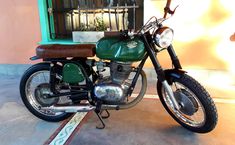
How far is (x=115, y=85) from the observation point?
78.1 inches

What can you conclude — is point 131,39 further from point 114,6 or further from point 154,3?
point 114,6

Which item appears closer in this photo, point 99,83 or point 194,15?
point 99,83

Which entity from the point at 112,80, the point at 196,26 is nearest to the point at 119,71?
the point at 112,80

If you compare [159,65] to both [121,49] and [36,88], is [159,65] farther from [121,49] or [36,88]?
[36,88]

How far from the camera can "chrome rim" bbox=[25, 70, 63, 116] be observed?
2219mm

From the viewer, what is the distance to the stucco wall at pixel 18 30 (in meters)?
3.36

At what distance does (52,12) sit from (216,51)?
2.54 meters

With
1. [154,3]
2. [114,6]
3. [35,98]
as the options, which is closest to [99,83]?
[35,98]

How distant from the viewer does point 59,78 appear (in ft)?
7.04

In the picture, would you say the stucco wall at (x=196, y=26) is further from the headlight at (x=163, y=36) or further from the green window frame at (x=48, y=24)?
the headlight at (x=163, y=36)

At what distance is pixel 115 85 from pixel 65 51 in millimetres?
555

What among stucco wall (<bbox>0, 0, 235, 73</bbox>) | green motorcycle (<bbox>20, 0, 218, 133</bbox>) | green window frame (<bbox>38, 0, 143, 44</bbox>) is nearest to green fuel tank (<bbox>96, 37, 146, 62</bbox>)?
green motorcycle (<bbox>20, 0, 218, 133</bbox>)

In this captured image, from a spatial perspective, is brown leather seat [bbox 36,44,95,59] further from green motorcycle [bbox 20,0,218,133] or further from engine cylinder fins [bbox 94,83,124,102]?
engine cylinder fins [bbox 94,83,124,102]

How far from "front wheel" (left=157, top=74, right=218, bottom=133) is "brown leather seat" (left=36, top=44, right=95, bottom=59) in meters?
0.77
